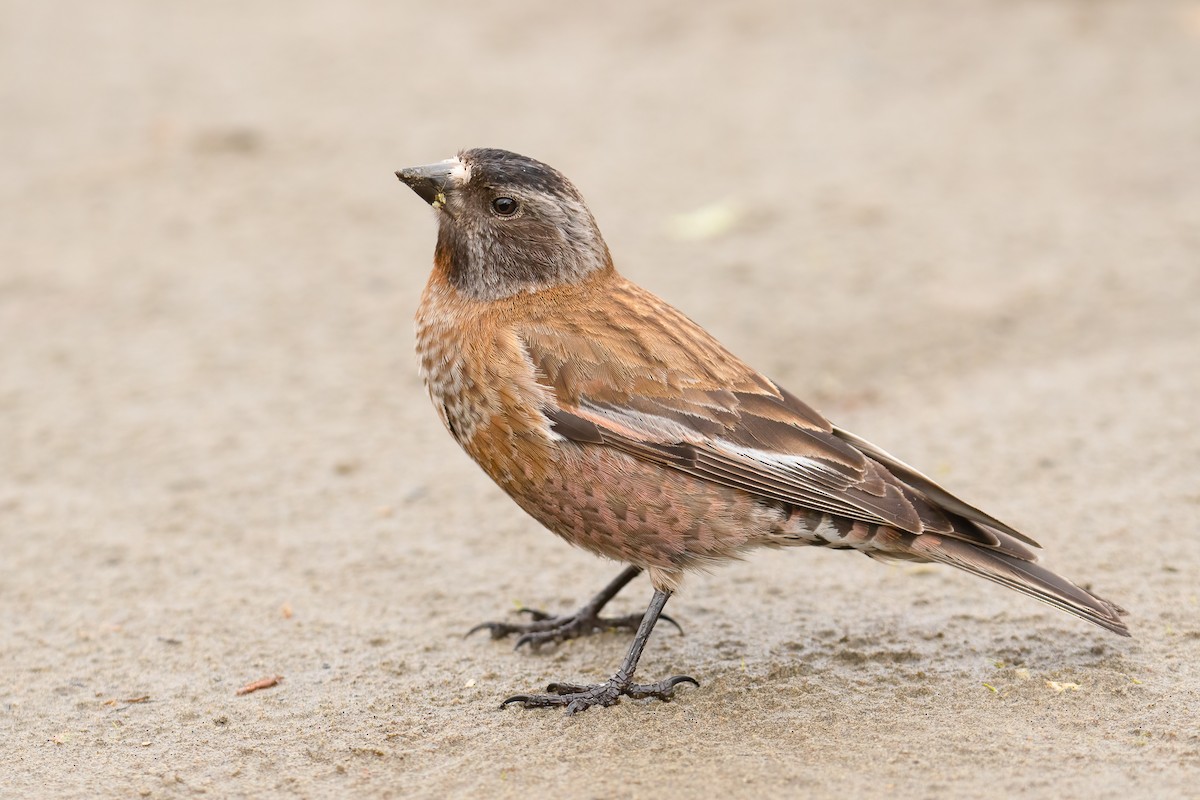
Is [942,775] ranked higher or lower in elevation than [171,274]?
lower

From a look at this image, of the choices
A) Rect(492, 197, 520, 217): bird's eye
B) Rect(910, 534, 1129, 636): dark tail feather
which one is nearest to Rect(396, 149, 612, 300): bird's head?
Rect(492, 197, 520, 217): bird's eye

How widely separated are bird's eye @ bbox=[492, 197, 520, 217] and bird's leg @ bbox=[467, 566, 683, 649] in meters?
1.38

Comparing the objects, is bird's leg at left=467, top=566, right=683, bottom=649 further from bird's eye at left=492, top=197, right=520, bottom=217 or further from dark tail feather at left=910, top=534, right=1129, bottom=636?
bird's eye at left=492, top=197, right=520, bottom=217

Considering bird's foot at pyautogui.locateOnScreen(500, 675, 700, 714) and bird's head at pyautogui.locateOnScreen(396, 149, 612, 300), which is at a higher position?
bird's head at pyautogui.locateOnScreen(396, 149, 612, 300)

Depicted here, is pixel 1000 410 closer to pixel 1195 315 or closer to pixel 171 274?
pixel 1195 315

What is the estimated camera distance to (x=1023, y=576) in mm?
4488

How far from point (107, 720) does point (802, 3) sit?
30.9ft

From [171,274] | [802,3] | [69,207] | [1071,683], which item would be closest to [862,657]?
[1071,683]

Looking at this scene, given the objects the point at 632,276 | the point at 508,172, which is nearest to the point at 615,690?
the point at 508,172

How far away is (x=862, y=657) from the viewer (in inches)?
189

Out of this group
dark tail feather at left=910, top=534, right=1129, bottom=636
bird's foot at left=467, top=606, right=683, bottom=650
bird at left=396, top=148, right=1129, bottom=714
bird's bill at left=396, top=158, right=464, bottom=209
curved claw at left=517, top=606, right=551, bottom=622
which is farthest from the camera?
curved claw at left=517, top=606, right=551, bottom=622

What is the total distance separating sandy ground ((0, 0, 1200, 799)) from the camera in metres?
4.34

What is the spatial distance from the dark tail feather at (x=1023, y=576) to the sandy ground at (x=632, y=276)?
22cm

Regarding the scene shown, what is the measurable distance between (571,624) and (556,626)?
57mm
